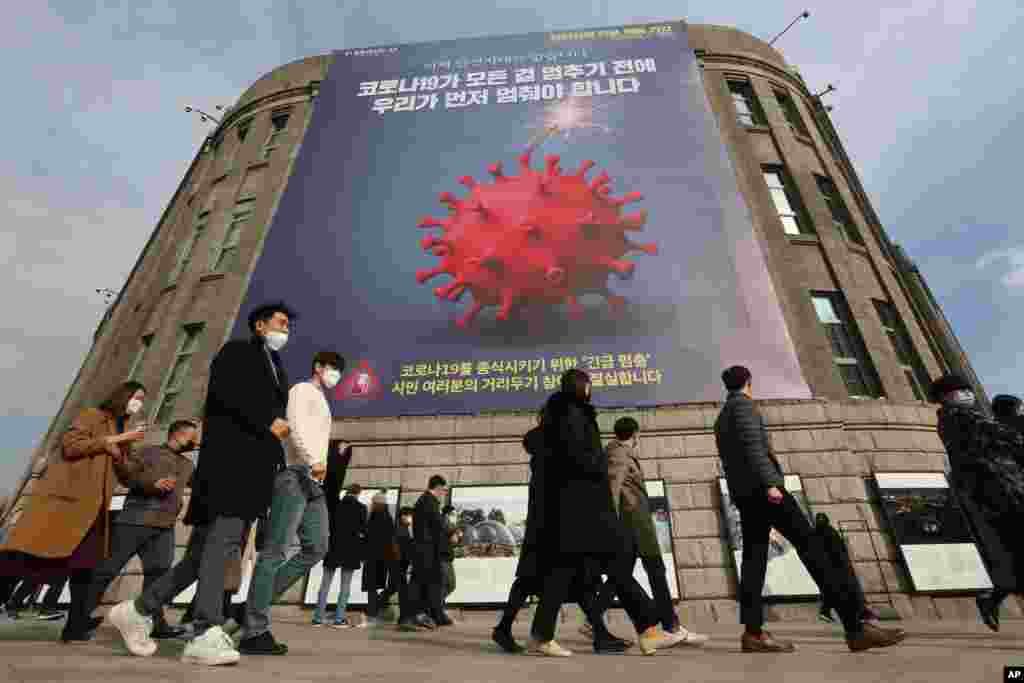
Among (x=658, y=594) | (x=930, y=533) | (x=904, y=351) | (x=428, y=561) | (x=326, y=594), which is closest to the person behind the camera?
(x=658, y=594)

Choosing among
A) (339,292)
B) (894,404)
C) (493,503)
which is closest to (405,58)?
(339,292)

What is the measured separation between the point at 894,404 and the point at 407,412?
8.99 meters

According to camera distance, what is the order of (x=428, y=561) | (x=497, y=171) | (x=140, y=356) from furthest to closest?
(x=140, y=356), (x=497, y=171), (x=428, y=561)

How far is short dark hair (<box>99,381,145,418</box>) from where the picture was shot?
445cm

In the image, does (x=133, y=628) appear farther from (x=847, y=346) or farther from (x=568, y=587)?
(x=847, y=346)

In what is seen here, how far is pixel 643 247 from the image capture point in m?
11.2

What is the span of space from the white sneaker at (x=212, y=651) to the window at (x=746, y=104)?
15.6 metres

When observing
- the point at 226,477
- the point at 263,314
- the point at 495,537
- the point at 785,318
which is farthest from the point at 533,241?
the point at 226,477

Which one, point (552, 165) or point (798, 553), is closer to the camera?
point (798, 553)

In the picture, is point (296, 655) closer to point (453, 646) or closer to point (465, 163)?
point (453, 646)

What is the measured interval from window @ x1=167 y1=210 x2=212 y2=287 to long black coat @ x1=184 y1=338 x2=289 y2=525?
13.1m

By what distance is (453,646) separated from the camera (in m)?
4.40

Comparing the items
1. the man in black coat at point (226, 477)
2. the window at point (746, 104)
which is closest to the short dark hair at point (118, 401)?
the man in black coat at point (226, 477)

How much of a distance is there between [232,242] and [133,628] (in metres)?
13.1
